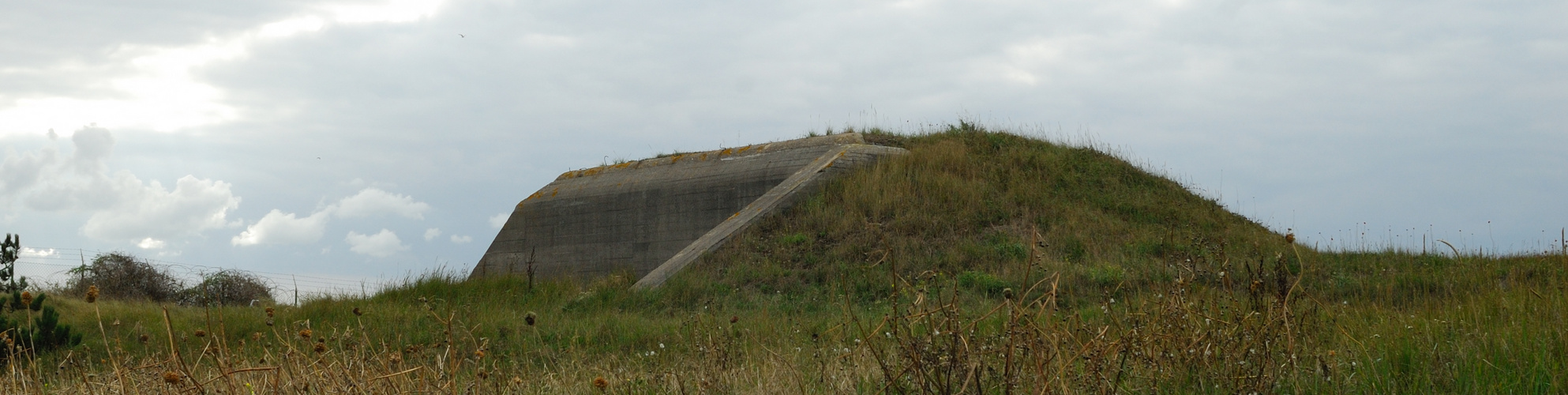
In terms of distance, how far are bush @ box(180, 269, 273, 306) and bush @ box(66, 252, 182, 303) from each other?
32 centimetres

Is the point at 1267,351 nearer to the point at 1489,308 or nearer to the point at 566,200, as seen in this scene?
A: the point at 1489,308

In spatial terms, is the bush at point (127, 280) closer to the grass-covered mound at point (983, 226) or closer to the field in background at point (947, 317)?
the field in background at point (947, 317)

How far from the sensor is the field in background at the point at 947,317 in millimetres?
3412

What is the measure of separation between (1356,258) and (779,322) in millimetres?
7058

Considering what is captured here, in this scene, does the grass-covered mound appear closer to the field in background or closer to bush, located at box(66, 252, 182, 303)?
the field in background

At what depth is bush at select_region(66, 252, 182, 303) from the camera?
1688cm

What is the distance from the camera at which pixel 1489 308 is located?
5.03 m

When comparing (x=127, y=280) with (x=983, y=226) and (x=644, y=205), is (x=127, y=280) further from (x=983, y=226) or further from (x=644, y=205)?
(x=983, y=226)

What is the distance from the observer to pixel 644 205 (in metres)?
15.6

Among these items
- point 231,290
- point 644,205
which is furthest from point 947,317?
point 231,290

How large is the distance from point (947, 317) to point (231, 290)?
60.5ft

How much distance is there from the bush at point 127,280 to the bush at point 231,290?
32 cm

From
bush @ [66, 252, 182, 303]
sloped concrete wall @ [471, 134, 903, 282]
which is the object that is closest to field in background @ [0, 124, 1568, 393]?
sloped concrete wall @ [471, 134, 903, 282]

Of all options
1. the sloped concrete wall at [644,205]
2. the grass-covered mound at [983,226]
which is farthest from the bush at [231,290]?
the grass-covered mound at [983,226]
